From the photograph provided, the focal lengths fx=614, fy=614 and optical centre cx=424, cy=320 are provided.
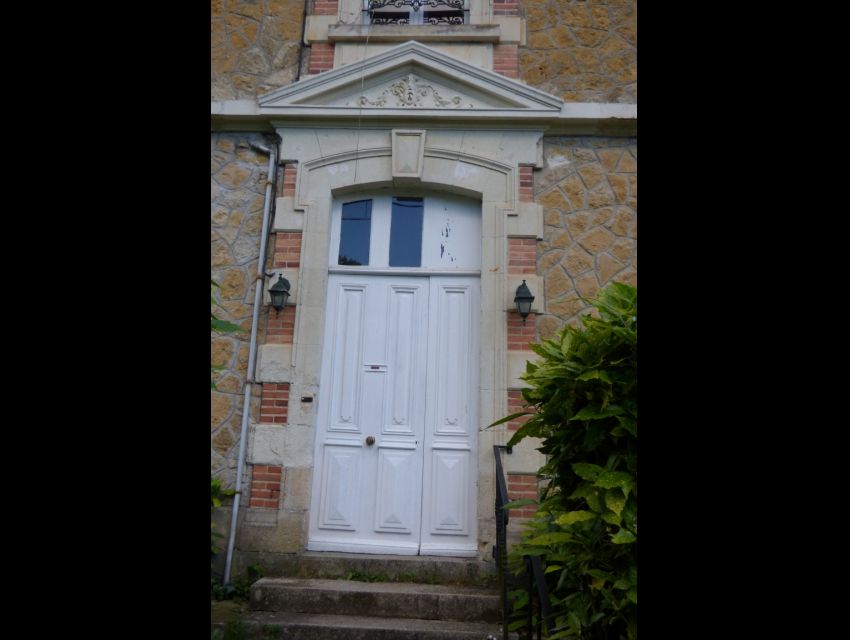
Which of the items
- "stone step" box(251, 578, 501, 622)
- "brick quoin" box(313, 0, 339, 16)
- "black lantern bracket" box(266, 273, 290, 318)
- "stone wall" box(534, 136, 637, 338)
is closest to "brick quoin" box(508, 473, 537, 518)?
"stone step" box(251, 578, 501, 622)

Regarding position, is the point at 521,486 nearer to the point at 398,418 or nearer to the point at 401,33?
the point at 398,418

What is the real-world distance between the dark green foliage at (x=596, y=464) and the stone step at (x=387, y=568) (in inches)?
75.0

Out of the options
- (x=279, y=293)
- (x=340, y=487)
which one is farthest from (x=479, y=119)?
(x=340, y=487)

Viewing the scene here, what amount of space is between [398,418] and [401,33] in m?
3.58

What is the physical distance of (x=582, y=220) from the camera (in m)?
5.37

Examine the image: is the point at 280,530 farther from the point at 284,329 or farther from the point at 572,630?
the point at 572,630

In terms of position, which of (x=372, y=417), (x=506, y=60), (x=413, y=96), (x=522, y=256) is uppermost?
(x=506, y=60)

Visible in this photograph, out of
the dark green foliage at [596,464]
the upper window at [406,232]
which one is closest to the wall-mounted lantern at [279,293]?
the upper window at [406,232]

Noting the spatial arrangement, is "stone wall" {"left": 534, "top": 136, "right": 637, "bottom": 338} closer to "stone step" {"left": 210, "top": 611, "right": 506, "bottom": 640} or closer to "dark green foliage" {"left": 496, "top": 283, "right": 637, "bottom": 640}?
"stone step" {"left": 210, "top": 611, "right": 506, "bottom": 640}

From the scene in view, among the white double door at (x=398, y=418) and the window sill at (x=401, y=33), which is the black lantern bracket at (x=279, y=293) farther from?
the window sill at (x=401, y=33)
